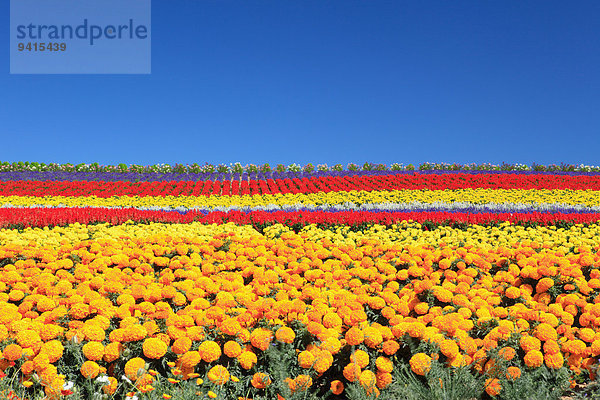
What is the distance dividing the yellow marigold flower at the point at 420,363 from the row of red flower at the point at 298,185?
17.1 m

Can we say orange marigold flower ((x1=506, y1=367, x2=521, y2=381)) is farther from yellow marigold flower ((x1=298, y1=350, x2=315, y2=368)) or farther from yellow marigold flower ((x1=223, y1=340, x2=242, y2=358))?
yellow marigold flower ((x1=223, y1=340, x2=242, y2=358))

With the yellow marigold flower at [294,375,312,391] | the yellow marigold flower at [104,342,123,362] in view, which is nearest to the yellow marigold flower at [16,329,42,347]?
the yellow marigold flower at [104,342,123,362]

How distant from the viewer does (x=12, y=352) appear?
9.91 ft

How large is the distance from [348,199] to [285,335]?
14162 millimetres

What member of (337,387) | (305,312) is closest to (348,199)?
(305,312)

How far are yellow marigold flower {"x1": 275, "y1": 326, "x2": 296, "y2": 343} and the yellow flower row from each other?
1283 cm

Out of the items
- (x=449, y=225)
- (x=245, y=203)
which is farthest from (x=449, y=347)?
(x=245, y=203)

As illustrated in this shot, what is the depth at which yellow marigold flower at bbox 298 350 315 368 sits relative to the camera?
2.94 metres

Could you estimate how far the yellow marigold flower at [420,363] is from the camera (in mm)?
3014

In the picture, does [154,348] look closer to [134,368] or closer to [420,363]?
[134,368]

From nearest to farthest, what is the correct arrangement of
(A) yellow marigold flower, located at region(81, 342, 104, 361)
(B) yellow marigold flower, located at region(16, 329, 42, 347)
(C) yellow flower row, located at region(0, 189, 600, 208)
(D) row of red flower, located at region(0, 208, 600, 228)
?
(A) yellow marigold flower, located at region(81, 342, 104, 361)
(B) yellow marigold flower, located at region(16, 329, 42, 347)
(D) row of red flower, located at region(0, 208, 600, 228)
(C) yellow flower row, located at region(0, 189, 600, 208)

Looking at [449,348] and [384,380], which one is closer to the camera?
[384,380]

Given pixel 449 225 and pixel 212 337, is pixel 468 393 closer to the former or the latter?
pixel 212 337

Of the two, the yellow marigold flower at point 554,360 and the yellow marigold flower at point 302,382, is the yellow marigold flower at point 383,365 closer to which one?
the yellow marigold flower at point 302,382
